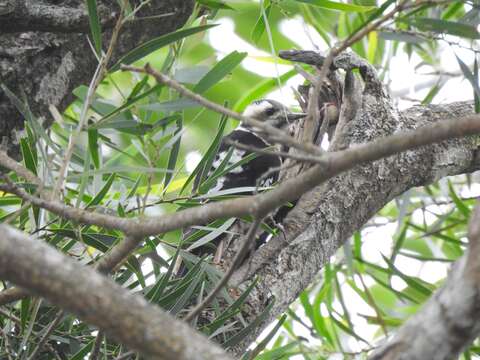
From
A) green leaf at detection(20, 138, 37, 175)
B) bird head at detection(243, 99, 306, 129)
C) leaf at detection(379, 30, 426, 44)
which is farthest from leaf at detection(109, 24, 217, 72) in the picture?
bird head at detection(243, 99, 306, 129)

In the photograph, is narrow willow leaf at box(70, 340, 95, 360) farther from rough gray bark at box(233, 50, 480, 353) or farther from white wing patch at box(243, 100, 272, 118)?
white wing patch at box(243, 100, 272, 118)

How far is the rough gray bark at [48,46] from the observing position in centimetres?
147

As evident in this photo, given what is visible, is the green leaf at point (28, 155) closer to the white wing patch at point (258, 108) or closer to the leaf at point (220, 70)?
the leaf at point (220, 70)

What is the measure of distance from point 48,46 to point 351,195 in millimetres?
707

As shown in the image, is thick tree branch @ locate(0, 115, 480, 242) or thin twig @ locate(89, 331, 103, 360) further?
thin twig @ locate(89, 331, 103, 360)

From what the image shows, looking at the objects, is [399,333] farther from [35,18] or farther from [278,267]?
[35,18]

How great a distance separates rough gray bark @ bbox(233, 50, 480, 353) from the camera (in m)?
1.47

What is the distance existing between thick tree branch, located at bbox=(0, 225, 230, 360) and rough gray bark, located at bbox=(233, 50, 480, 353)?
2.41ft

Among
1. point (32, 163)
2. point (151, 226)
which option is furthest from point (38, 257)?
point (32, 163)

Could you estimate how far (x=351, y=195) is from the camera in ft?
5.08

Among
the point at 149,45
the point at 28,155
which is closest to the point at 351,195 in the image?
the point at 149,45

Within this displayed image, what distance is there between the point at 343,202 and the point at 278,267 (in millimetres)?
204

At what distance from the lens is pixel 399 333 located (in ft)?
2.26

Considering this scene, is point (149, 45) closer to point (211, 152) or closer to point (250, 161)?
point (211, 152)
